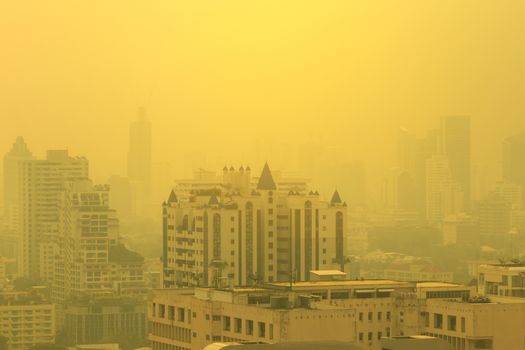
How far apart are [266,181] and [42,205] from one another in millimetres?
10749

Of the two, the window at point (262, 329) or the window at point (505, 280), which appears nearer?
the window at point (262, 329)

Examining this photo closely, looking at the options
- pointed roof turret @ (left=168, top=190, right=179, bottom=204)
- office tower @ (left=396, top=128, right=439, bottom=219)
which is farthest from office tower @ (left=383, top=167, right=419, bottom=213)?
pointed roof turret @ (left=168, top=190, right=179, bottom=204)

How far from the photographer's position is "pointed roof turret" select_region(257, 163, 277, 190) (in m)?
17.0

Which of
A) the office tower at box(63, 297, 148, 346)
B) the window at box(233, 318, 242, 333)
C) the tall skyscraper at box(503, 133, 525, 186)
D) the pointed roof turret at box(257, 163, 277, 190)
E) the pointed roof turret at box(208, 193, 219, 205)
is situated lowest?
the office tower at box(63, 297, 148, 346)

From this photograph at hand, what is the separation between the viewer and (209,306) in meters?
10.5

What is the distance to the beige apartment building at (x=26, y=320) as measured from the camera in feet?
67.9

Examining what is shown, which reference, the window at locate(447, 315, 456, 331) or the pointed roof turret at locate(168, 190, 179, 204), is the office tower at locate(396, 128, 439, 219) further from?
the window at locate(447, 315, 456, 331)

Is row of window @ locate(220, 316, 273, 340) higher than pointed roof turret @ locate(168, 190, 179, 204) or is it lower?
lower

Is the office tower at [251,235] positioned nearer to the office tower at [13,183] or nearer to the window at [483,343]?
the window at [483,343]

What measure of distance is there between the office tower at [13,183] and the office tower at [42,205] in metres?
0.08

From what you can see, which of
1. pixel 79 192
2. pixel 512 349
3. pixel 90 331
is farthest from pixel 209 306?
pixel 79 192

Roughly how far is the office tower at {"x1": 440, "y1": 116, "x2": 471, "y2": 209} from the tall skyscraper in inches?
22.1

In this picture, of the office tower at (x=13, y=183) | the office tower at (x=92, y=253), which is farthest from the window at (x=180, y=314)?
the office tower at (x=13, y=183)

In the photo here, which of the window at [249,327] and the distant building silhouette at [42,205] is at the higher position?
the distant building silhouette at [42,205]
